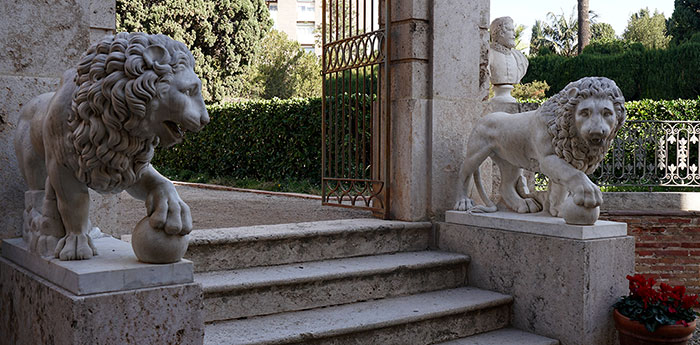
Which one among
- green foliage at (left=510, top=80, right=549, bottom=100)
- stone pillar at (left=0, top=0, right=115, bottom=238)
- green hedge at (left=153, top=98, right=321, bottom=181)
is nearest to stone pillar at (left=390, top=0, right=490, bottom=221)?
stone pillar at (left=0, top=0, right=115, bottom=238)

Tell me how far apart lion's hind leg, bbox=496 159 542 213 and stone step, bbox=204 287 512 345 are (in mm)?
688

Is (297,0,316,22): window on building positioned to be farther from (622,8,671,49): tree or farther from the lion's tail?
the lion's tail

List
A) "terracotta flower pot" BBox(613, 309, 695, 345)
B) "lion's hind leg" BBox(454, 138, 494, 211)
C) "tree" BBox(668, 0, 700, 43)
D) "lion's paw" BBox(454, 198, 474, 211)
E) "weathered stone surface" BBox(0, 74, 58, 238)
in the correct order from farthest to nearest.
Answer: "tree" BBox(668, 0, 700, 43)
"lion's paw" BBox(454, 198, 474, 211)
"lion's hind leg" BBox(454, 138, 494, 211)
"terracotta flower pot" BBox(613, 309, 695, 345)
"weathered stone surface" BBox(0, 74, 58, 238)

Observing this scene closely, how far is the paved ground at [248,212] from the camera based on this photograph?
18.1ft

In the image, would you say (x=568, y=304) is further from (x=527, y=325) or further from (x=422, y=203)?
(x=422, y=203)

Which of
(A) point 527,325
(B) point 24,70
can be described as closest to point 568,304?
(A) point 527,325

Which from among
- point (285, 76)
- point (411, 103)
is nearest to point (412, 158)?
point (411, 103)

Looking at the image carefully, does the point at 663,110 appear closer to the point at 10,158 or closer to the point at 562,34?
the point at 10,158

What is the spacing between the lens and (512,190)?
456cm

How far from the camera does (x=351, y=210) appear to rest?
239 inches

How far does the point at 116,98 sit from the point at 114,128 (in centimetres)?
12

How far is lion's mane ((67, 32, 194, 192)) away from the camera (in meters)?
2.09

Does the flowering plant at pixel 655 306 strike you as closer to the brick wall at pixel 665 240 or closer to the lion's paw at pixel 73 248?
the lion's paw at pixel 73 248

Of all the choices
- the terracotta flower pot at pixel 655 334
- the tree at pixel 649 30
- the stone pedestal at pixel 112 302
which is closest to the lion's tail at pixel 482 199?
the terracotta flower pot at pixel 655 334
